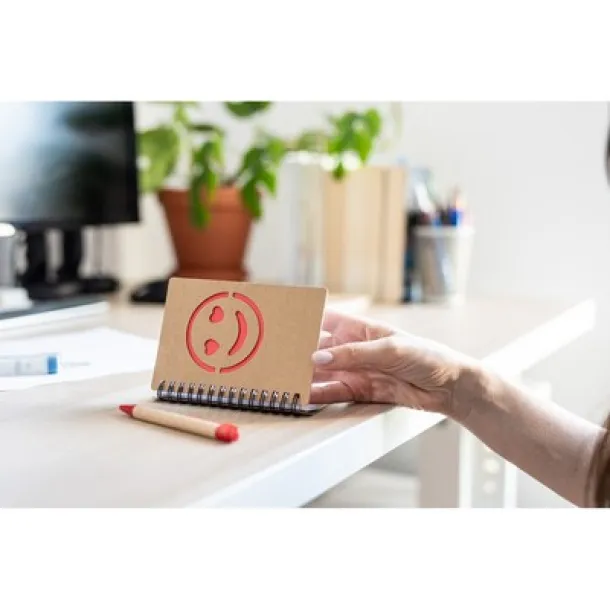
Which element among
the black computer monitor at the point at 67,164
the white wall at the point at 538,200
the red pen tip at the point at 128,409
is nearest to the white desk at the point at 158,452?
the red pen tip at the point at 128,409

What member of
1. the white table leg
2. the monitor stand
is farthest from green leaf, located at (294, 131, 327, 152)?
the white table leg

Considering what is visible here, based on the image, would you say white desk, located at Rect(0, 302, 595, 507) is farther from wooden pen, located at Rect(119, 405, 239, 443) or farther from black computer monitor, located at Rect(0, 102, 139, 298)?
black computer monitor, located at Rect(0, 102, 139, 298)

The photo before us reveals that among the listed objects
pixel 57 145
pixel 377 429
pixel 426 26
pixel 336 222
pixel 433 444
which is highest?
pixel 426 26

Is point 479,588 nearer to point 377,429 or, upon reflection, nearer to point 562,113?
point 377,429

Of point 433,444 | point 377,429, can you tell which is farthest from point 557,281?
point 377,429

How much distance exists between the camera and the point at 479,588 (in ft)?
2.70

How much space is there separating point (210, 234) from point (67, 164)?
269 millimetres

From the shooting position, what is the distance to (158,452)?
0.72 meters

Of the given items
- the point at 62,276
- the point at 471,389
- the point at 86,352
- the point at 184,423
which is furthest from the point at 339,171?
the point at 184,423

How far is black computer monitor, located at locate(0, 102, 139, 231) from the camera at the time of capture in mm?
1350

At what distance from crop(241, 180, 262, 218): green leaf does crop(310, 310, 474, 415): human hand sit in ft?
2.12

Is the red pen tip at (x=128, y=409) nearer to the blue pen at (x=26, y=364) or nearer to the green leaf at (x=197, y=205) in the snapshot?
the blue pen at (x=26, y=364)

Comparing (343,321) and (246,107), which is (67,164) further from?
(343,321)

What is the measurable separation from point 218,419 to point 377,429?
129 millimetres
